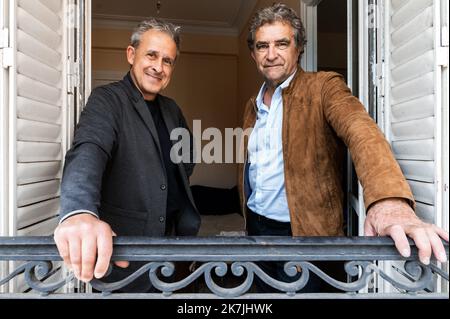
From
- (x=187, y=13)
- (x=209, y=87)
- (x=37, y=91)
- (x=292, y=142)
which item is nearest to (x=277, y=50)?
(x=292, y=142)

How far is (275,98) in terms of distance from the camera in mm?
1569

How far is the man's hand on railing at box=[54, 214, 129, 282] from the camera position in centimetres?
73

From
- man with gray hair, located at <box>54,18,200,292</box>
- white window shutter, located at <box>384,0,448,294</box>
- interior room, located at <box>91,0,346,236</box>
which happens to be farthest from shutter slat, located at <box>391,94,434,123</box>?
interior room, located at <box>91,0,346,236</box>

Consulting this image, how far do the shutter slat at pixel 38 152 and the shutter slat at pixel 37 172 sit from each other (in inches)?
0.7

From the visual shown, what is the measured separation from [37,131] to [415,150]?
1332 millimetres

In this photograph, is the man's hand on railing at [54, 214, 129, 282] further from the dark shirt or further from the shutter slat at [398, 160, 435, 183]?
the shutter slat at [398, 160, 435, 183]

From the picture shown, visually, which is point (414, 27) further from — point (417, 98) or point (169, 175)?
point (169, 175)

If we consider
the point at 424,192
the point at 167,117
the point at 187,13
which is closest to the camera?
the point at 424,192

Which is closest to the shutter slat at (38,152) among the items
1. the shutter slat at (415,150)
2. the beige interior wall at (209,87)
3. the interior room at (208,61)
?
the shutter slat at (415,150)

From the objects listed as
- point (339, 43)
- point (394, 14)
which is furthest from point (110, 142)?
point (339, 43)

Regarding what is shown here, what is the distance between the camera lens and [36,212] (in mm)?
1260

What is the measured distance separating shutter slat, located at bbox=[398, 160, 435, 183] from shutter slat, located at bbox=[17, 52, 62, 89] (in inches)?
53.5

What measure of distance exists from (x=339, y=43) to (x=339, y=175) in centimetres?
375
